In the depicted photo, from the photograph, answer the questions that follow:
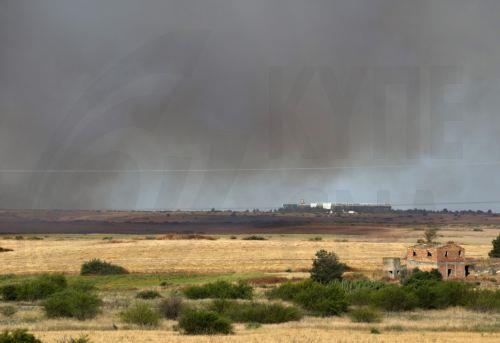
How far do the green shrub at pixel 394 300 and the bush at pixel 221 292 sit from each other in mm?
9412

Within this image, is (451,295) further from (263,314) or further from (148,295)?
(148,295)

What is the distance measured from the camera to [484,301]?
3988 cm

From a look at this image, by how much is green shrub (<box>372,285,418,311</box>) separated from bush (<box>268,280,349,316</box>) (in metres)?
2.28

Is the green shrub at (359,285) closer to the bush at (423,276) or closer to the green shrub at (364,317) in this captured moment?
the bush at (423,276)

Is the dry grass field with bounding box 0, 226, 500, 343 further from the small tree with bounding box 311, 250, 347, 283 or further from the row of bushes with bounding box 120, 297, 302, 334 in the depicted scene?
the small tree with bounding box 311, 250, 347, 283

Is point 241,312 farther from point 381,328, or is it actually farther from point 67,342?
point 67,342

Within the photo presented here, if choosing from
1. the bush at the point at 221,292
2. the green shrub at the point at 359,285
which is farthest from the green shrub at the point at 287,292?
the green shrub at the point at 359,285

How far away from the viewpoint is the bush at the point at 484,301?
1556 inches

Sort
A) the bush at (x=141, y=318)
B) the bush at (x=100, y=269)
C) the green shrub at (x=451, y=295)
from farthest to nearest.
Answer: the bush at (x=100, y=269) → the green shrub at (x=451, y=295) → the bush at (x=141, y=318)

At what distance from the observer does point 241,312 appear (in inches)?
1379

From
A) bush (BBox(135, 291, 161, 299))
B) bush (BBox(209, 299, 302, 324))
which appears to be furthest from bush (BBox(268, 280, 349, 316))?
bush (BBox(135, 291, 161, 299))

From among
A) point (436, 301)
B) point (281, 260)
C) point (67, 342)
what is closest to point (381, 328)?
point (436, 301)

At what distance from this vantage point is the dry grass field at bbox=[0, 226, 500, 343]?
28.5 m

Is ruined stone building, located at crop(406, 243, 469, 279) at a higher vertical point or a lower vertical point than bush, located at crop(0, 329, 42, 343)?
higher
